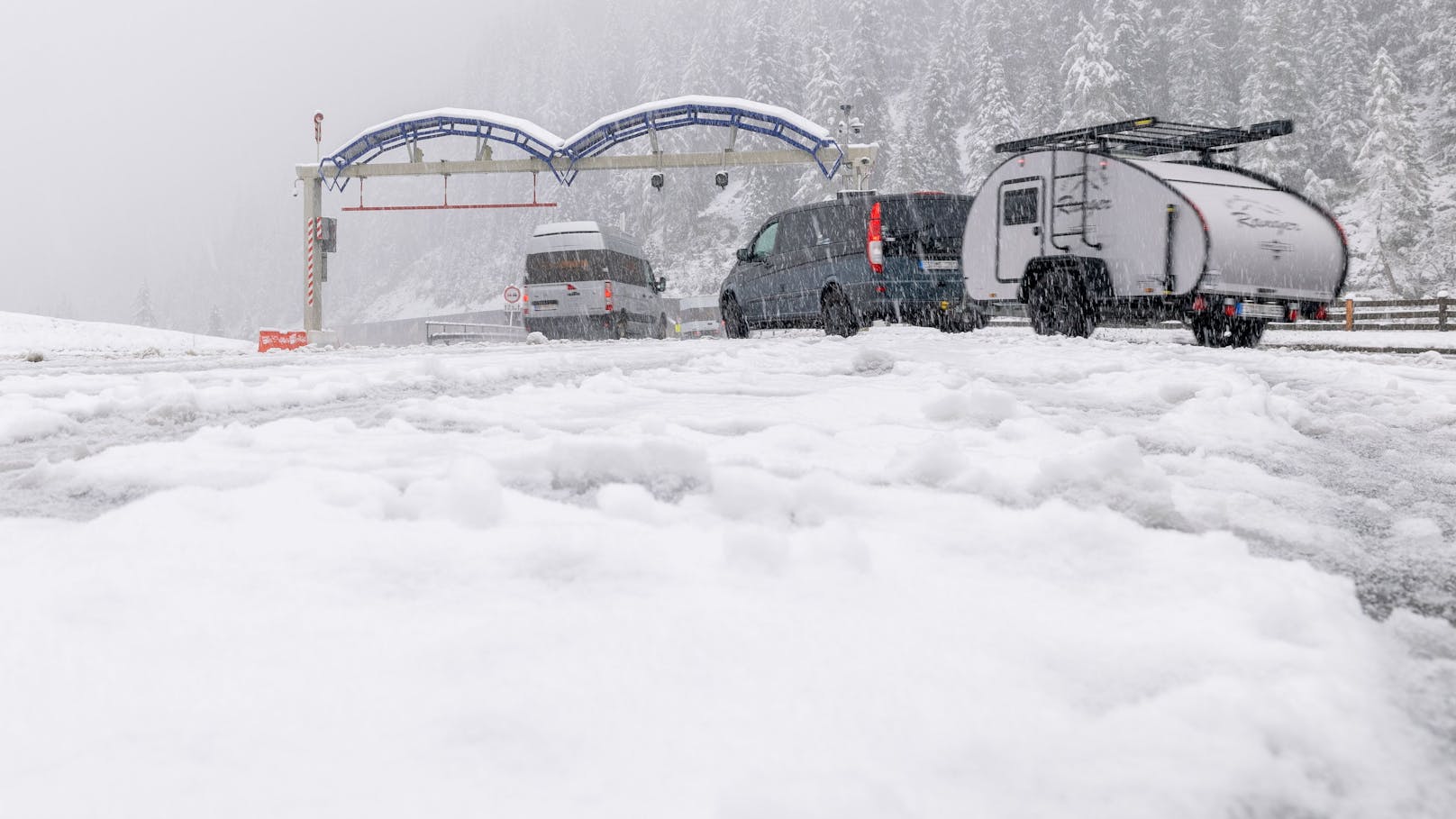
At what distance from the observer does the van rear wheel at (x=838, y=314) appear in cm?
1348

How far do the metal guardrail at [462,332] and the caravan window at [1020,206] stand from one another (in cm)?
1492

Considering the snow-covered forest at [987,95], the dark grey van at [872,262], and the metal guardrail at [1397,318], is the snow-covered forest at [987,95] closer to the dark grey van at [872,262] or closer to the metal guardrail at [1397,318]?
the dark grey van at [872,262]

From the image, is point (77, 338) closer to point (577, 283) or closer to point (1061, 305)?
point (577, 283)

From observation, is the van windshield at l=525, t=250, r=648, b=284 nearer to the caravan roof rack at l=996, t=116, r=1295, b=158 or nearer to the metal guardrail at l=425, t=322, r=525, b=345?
the metal guardrail at l=425, t=322, r=525, b=345

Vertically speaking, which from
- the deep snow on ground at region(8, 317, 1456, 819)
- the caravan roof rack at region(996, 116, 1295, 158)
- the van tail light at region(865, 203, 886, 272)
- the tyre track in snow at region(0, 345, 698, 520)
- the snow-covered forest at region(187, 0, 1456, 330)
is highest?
the snow-covered forest at region(187, 0, 1456, 330)

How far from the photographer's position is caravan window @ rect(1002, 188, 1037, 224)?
1209 cm

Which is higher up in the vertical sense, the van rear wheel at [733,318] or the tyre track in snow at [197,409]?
the van rear wheel at [733,318]

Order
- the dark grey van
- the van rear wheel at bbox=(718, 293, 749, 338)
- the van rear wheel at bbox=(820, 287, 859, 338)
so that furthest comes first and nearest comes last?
1. the van rear wheel at bbox=(718, 293, 749, 338)
2. the van rear wheel at bbox=(820, 287, 859, 338)
3. the dark grey van

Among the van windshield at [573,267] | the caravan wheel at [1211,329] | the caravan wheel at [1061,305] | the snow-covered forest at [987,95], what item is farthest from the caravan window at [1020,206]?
the snow-covered forest at [987,95]

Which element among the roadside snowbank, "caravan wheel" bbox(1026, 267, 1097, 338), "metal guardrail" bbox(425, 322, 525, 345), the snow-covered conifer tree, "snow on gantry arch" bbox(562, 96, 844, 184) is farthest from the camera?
the snow-covered conifer tree

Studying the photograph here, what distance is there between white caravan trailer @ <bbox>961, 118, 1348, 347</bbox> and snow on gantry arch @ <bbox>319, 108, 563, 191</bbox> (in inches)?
624

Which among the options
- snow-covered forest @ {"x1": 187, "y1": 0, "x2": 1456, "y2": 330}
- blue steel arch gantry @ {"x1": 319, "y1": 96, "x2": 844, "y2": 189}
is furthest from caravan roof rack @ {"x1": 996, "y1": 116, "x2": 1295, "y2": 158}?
snow-covered forest @ {"x1": 187, "y1": 0, "x2": 1456, "y2": 330}

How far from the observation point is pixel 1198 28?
5991 cm

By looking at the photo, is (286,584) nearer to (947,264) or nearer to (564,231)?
(947,264)
